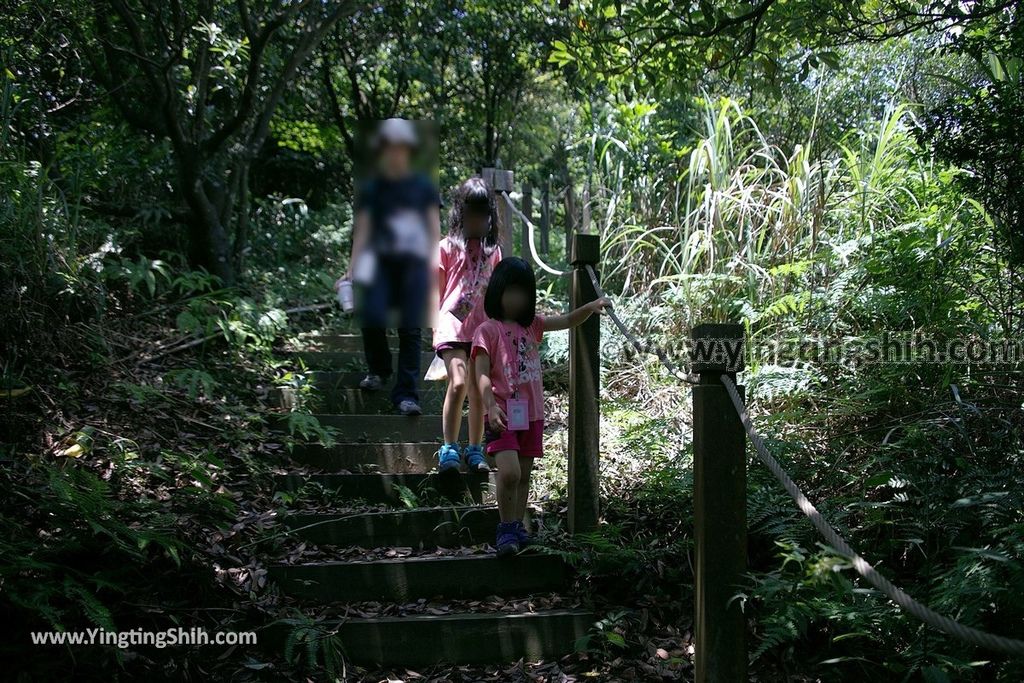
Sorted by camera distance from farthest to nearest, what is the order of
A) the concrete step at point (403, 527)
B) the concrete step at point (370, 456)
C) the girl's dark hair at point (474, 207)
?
the concrete step at point (370, 456) → the girl's dark hair at point (474, 207) → the concrete step at point (403, 527)

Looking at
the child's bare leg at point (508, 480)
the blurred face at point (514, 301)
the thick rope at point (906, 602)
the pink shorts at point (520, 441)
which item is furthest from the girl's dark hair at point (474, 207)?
the thick rope at point (906, 602)

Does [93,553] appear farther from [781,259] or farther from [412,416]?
[781,259]

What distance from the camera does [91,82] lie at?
6.38 meters

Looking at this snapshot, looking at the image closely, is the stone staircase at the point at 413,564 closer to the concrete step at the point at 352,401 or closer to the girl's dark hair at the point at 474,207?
the concrete step at the point at 352,401

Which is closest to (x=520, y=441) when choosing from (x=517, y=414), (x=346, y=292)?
(x=517, y=414)

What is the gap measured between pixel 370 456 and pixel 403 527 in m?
0.76

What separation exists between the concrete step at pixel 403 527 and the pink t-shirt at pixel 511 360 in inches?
28.0

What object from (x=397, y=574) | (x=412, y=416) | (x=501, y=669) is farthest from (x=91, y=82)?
(x=501, y=669)

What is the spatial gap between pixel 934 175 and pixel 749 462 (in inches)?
90.3

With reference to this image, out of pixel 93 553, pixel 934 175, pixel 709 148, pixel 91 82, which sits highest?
pixel 91 82

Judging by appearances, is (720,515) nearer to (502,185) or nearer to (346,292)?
(346,292)

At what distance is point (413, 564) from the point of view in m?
3.33

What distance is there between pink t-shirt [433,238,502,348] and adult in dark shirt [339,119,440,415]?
0.53ft

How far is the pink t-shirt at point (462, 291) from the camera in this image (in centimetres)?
394
